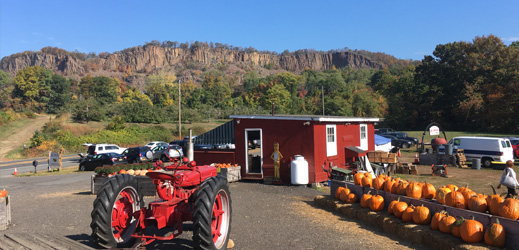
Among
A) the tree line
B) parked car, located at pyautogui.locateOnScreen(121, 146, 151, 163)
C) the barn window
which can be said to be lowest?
parked car, located at pyautogui.locateOnScreen(121, 146, 151, 163)

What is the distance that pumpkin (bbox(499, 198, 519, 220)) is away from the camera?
6.63 meters

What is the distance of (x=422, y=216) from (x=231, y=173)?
33.1ft

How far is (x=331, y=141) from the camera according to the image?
17156 mm

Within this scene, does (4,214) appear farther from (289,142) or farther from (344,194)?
(289,142)

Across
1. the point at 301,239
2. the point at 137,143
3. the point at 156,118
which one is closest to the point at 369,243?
the point at 301,239

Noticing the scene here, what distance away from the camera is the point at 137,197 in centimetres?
697

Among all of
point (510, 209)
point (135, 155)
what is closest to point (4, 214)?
point (510, 209)

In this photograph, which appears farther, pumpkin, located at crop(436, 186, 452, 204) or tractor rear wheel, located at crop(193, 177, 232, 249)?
pumpkin, located at crop(436, 186, 452, 204)

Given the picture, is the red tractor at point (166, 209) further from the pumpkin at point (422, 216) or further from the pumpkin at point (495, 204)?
the pumpkin at point (495, 204)

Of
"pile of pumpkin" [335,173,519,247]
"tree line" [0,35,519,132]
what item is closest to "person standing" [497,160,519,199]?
"pile of pumpkin" [335,173,519,247]

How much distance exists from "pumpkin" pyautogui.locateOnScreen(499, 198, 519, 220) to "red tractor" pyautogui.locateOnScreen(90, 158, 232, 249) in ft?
16.4

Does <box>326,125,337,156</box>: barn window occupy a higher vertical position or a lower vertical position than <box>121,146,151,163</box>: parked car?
higher

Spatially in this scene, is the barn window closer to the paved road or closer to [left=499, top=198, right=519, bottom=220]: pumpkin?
the paved road

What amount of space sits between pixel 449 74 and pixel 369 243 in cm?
6437
